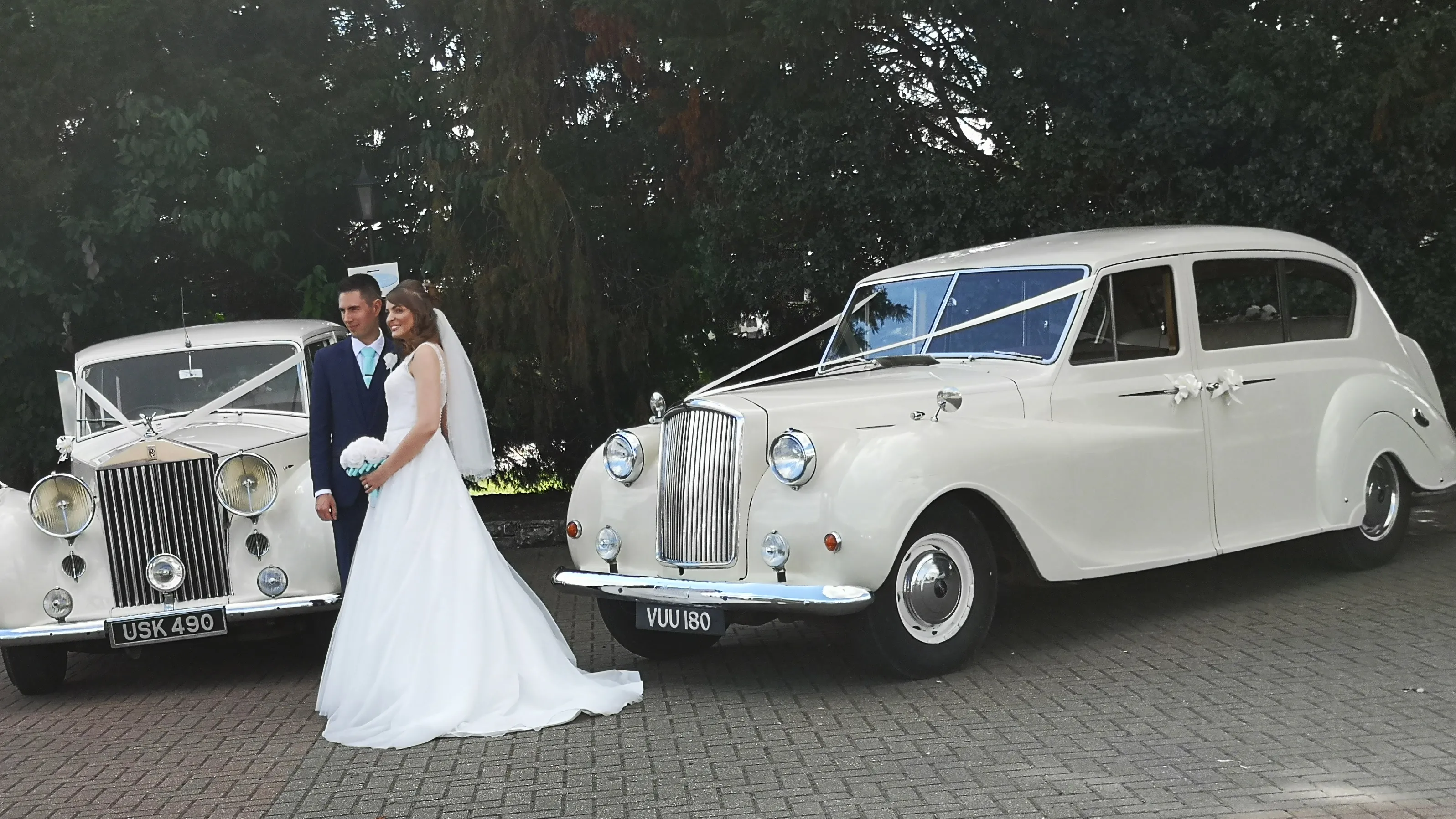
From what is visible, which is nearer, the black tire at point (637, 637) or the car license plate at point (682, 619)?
the car license plate at point (682, 619)

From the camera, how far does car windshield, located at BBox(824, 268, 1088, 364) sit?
7.38 m

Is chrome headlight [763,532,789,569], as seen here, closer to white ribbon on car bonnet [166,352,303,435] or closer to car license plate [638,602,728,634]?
car license plate [638,602,728,634]

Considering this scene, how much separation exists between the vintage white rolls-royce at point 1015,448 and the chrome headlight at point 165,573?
193 cm

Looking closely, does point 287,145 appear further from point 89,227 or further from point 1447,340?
point 1447,340

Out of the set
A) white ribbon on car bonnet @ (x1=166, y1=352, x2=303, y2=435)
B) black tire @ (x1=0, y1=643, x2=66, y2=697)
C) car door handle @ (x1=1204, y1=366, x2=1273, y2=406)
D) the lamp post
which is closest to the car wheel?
car door handle @ (x1=1204, y1=366, x2=1273, y2=406)

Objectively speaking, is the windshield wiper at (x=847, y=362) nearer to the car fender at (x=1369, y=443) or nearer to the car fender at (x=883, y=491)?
the car fender at (x=883, y=491)

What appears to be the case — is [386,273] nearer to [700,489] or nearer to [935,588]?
[700,489]

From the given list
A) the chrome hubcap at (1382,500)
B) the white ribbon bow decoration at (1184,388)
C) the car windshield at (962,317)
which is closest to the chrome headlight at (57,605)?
the car windshield at (962,317)

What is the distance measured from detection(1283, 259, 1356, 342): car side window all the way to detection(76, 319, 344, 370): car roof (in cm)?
584

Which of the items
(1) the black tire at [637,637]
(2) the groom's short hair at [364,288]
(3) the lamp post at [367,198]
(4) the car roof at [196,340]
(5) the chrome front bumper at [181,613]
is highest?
(3) the lamp post at [367,198]

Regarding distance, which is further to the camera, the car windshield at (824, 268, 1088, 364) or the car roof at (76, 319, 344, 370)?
the car roof at (76, 319, 344, 370)

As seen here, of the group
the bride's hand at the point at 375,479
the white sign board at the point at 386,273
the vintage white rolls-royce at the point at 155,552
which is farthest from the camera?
the white sign board at the point at 386,273

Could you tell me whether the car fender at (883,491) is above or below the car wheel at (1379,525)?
above

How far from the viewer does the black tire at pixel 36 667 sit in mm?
7398
